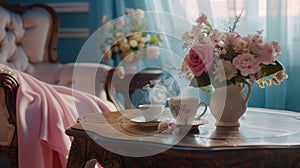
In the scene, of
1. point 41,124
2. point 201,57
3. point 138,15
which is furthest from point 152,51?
point 201,57

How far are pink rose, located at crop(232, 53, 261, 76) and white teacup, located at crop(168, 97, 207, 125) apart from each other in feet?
0.51

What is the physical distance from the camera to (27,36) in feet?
9.55

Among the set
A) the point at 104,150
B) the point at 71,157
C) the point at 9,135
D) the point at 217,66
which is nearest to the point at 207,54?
the point at 217,66

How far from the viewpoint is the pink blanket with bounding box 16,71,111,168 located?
2018 mm

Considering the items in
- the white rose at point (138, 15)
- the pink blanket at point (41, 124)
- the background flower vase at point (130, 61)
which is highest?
the white rose at point (138, 15)

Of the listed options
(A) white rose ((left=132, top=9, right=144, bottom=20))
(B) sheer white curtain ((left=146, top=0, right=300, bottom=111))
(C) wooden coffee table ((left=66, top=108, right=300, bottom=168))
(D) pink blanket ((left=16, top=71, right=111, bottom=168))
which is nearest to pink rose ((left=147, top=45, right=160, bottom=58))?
(A) white rose ((left=132, top=9, right=144, bottom=20))

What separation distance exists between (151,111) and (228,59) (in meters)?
0.30

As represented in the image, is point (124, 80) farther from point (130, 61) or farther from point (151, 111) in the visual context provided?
point (151, 111)

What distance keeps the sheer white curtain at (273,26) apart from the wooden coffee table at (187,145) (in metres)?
1.13

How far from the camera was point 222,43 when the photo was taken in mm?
1511

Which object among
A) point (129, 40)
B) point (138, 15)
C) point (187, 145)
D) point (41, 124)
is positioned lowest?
point (41, 124)

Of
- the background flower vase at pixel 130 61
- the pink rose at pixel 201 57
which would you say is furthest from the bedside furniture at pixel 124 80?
the pink rose at pixel 201 57

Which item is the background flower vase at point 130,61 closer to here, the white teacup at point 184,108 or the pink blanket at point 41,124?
the pink blanket at point 41,124

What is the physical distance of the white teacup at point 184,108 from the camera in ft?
4.87
